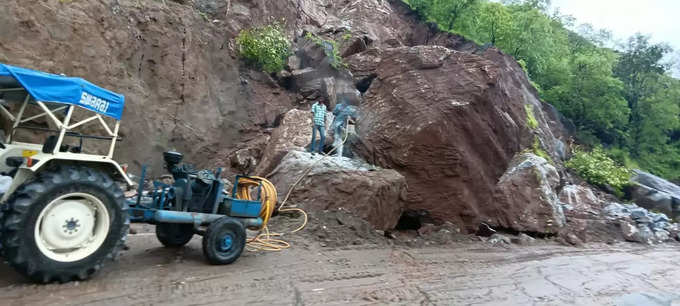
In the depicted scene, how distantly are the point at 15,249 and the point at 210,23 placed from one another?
11.3m

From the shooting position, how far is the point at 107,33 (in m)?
10.3

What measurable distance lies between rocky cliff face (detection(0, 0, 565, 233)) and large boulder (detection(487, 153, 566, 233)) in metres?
0.15

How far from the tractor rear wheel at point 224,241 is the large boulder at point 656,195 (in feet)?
67.2

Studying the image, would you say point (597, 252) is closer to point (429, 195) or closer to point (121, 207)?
point (429, 195)

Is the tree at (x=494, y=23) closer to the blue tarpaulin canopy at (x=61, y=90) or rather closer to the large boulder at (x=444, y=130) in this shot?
the large boulder at (x=444, y=130)

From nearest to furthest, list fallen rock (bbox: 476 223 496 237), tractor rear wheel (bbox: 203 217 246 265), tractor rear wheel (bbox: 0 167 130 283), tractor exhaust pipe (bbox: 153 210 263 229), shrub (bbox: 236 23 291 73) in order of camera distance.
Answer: tractor rear wheel (bbox: 0 167 130 283), tractor exhaust pipe (bbox: 153 210 263 229), tractor rear wheel (bbox: 203 217 246 265), fallen rock (bbox: 476 223 496 237), shrub (bbox: 236 23 291 73)

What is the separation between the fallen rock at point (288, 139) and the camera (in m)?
9.78

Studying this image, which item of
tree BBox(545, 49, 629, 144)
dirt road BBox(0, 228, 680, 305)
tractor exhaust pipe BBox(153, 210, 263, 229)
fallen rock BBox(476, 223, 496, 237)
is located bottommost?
dirt road BBox(0, 228, 680, 305)

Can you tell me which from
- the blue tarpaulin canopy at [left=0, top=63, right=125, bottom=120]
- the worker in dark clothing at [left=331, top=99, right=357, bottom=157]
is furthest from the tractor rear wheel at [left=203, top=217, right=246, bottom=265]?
the worker in dark clothing at [left=331, top=99, right=357, bottom=157]

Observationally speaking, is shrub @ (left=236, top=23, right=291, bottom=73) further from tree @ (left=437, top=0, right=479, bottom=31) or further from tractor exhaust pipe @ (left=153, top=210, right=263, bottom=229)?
tree @ (left=437, top=0, right=479, bottom=31)

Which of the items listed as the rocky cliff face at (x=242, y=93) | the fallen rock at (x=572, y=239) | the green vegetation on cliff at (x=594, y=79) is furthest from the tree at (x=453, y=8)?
the fallen rock at (x=572, y=239)

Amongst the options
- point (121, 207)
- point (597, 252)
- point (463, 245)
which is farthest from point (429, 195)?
point (121, 207)

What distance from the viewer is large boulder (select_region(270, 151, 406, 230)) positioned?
7422mm

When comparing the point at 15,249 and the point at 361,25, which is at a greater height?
the point at 361,25
